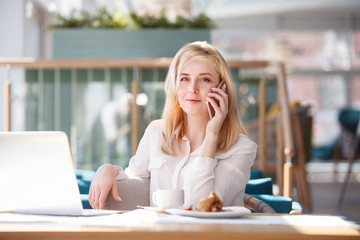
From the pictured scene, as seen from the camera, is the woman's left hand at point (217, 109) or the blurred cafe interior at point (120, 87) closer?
the woman's left hand at point (217, 109)

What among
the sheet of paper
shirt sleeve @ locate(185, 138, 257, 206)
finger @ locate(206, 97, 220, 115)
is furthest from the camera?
finger @ locate(206, 97, 220, 115)

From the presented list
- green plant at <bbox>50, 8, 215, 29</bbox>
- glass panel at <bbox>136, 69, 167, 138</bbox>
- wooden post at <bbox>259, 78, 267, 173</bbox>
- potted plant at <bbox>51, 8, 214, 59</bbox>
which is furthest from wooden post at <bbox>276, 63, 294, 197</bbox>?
green plant at <bbox>50, 8, 215, 29</bbox>

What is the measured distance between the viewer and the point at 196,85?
6.91 ft

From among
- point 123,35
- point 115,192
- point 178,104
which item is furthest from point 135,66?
point 115,192

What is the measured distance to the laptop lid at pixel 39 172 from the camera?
1.39 meters

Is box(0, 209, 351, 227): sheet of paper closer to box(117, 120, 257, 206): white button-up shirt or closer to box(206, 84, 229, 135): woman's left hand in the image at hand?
box(117, 120, 257, 206): white button-up shirt

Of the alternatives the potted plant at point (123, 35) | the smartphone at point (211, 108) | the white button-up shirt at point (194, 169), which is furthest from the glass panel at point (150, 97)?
the smartphone at point (211, 108)

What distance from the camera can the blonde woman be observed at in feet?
6.45

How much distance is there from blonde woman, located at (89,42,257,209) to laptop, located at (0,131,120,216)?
18.3 inches

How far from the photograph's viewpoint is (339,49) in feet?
37.8

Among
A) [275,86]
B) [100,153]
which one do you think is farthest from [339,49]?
[100,153]

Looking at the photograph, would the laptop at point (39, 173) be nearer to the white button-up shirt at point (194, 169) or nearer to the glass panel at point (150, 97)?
the white button-up shirt at point (194, 169)

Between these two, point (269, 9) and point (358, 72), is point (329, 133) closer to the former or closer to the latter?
point (358, 72)

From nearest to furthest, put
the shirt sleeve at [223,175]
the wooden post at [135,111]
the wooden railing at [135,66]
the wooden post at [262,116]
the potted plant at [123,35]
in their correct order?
the shirt sleeve at [223,175]
the wooden railing at [135,66]
the wooden post at [262,116]
the wooden post at [135,111]
the potted plant at [123,35]
